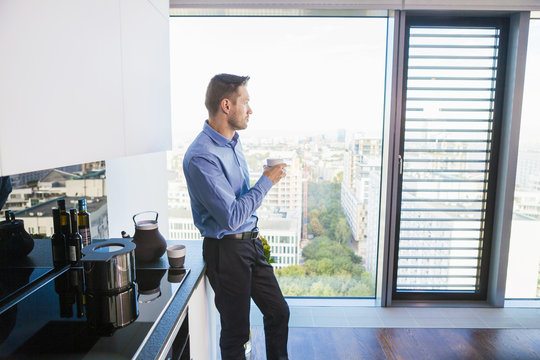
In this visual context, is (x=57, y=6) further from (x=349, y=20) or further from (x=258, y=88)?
(x=349, y=20)

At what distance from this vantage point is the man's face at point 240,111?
1.61m

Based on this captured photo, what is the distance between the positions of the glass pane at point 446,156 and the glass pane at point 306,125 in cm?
26

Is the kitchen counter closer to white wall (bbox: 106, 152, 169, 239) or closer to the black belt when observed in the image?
the black belt

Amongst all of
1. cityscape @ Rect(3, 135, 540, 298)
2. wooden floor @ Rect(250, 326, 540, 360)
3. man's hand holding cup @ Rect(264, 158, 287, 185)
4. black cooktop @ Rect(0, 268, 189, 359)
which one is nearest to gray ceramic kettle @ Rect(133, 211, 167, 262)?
black cooktop @ Rect(0, 268, 189, 359)

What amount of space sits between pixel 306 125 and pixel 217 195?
139 cm

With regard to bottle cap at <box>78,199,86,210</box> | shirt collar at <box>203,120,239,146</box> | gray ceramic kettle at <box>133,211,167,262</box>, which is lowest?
gray ceramic kettle at <box>133,211,167,262</box>

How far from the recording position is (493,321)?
2500 millimetres

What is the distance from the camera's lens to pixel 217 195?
140 centimetres

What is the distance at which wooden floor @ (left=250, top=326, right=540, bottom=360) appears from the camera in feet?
6.93

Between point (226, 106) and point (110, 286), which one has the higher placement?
point (226, 106)

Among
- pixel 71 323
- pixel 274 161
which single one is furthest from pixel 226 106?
pixel 71 323

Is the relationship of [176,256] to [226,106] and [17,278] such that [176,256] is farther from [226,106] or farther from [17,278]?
[226,106]

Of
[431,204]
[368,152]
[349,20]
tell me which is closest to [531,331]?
[431,204]

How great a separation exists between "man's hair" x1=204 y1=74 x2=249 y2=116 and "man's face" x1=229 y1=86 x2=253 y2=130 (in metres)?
0.02
